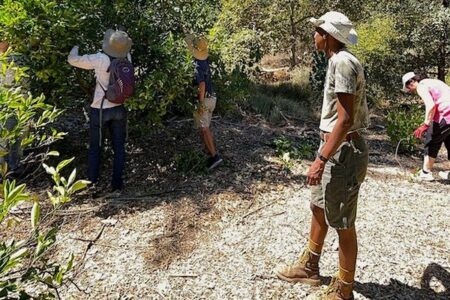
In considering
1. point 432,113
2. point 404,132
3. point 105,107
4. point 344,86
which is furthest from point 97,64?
point 404,132

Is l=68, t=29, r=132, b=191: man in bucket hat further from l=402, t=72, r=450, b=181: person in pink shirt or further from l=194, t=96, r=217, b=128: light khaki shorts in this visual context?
l=402, t=72, r=450, b=181: person in pink shirt

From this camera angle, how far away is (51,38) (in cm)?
444

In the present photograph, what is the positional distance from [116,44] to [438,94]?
146 inches

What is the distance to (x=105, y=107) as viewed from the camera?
14.7 ft

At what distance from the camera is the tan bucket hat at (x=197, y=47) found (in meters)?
4.95

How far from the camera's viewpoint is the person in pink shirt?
5.52 metres

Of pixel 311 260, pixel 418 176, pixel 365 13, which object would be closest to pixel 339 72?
pixel 311 260

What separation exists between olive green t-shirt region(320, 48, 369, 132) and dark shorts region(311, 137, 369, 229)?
0.46 feet

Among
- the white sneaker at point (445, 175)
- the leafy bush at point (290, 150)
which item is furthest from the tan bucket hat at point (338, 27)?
the white sneaker at point (445, 175)

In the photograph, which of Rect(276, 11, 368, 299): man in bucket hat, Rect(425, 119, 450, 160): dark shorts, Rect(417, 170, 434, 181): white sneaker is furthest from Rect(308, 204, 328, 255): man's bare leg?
Rect(425, 119, 450, 160): dark shorts

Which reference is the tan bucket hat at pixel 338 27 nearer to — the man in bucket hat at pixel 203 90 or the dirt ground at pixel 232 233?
the dirt ground at pixel 232 233

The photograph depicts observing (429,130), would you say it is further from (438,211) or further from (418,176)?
(438,211)

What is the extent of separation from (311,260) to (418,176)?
3043 mm

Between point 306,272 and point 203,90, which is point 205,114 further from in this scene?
point 306,272
